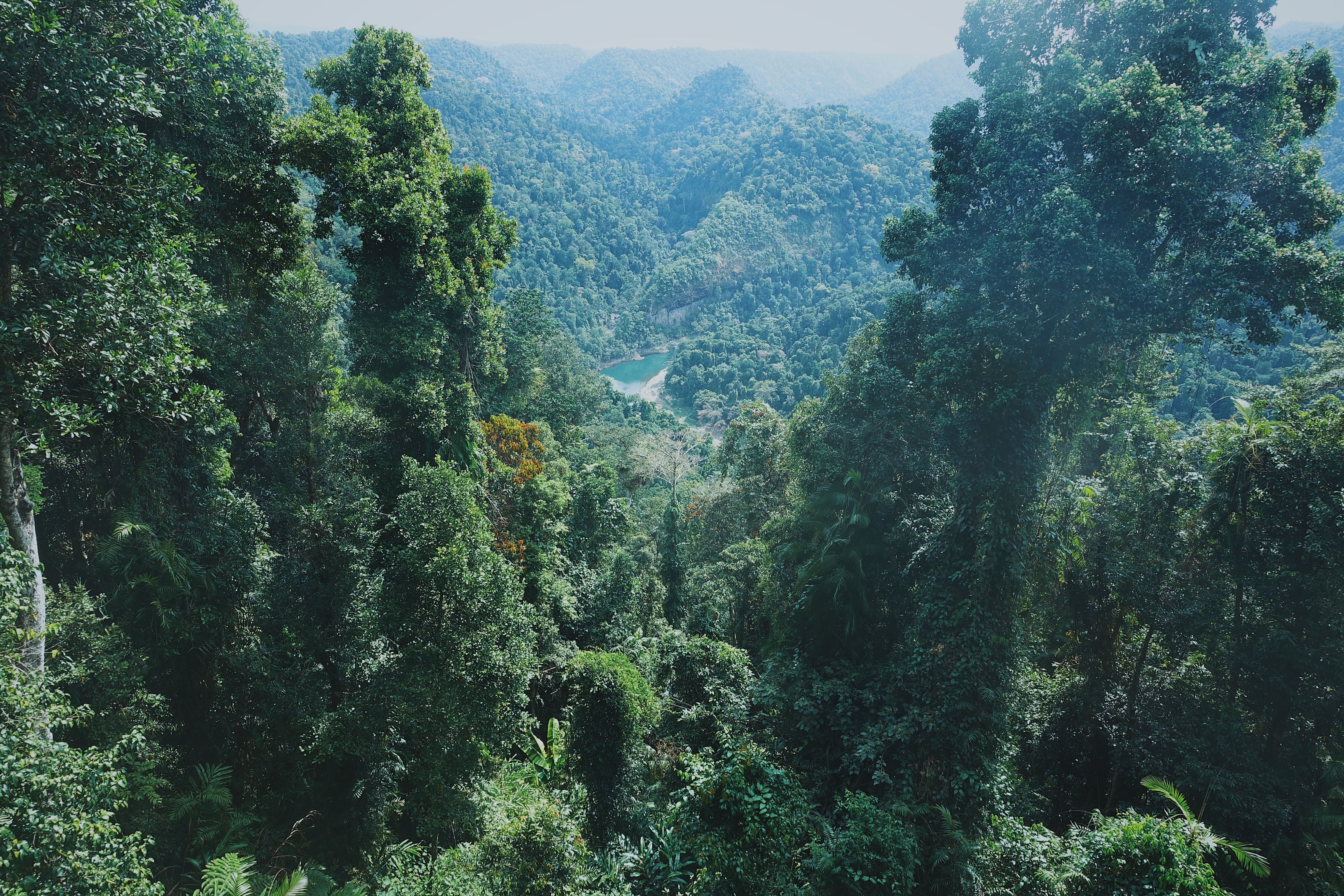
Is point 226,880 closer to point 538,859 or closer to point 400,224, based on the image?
point 538,859

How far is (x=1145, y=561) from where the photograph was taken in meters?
11.1

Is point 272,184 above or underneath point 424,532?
above

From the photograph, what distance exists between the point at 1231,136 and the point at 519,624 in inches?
507

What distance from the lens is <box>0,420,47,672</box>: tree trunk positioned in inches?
232

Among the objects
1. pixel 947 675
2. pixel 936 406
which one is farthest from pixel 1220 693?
pixel 936 406

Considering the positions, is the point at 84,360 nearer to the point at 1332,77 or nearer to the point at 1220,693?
the point at 1220,693

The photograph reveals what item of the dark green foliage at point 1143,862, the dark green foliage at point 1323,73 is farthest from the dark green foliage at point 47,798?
the dark green foliage at point 1323,73

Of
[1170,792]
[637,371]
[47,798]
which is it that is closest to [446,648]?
[47,798]

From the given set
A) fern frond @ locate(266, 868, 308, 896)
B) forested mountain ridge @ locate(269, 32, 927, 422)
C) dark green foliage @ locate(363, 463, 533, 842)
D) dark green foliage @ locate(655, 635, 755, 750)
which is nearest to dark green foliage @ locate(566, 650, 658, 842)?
dark green foliage @ locate(363, 463, 533, 842)

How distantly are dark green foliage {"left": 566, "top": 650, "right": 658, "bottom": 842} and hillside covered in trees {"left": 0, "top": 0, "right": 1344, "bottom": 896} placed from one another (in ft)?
0.21

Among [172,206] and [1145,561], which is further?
[1145,561]

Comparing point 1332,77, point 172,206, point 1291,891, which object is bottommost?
point 1291,891

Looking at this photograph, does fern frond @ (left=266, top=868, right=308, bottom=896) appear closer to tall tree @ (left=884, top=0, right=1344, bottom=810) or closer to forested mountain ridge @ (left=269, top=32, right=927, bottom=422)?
tall tree @ (left=884, top=0, right=1344, bottom=810)

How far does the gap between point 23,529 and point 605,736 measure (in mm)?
7082
